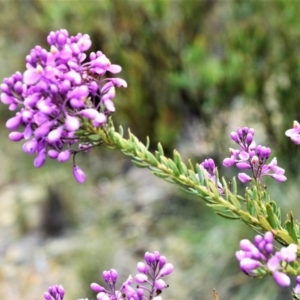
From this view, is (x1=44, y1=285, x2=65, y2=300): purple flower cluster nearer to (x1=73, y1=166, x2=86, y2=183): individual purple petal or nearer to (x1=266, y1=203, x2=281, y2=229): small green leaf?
(x1=73, y1=166, x2=86, y2=183): individual purple petal

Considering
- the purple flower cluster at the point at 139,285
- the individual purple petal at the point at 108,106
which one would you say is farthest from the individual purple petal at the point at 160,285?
the individual purple petal at the point at 108,106

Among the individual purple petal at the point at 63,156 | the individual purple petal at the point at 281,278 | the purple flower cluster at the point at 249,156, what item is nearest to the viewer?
the individual purple petal at the point at 281,278

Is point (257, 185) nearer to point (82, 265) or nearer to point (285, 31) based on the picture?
point (82, 265)

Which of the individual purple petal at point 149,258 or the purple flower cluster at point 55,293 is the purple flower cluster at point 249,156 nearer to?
the individual purple petal at point 149,258

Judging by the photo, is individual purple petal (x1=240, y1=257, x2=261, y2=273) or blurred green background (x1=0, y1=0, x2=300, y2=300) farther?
blurred green background (x1=0, y1=0, x2=300, y2=300)

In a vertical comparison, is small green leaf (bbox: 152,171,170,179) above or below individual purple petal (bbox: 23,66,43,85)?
below

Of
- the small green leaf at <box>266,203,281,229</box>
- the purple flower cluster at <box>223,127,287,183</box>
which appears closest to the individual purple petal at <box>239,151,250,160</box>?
the purple flower cluster at <box>223,127,287,183</box>
